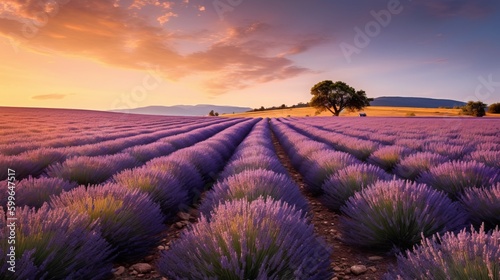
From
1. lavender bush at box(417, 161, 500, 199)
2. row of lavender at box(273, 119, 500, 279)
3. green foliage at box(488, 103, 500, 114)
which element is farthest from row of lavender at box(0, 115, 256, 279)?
green foliage at box(488, 103, 500, 114)

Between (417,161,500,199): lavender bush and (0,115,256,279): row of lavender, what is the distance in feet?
10.5

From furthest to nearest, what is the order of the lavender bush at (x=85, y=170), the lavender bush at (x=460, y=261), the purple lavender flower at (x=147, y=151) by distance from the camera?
1. the purple lavender flower at (x=147, y=151)
2. the lavender bush at (x=85, y=170)
3. the lavender bush at (x=460, y=261)

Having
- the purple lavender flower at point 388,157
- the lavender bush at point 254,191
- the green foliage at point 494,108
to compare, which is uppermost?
the lavender bush at point 254,191

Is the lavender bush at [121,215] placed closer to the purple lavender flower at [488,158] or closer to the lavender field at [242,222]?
the lavender field at [242,222]

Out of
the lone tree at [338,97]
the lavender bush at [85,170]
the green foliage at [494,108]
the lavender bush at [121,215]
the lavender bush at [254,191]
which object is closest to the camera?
the lavender bush at [121,215]

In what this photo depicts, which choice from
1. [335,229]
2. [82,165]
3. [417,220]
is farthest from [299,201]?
[82,165]

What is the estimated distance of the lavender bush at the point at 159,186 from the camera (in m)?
3.22

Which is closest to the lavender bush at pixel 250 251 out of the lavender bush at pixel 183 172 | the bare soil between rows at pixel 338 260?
the bare soil between rows at pixel 338 260

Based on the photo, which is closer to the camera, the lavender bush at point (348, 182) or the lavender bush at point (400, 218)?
the lavender bush at point (400, 218)

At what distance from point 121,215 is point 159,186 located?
104 centimetres

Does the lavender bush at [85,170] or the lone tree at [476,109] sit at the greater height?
the lavender bush at [85,170]

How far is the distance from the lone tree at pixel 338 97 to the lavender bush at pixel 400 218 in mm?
52899

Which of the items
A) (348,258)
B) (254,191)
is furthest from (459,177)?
(254,191)

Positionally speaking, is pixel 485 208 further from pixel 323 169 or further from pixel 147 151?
pixel 147 151
